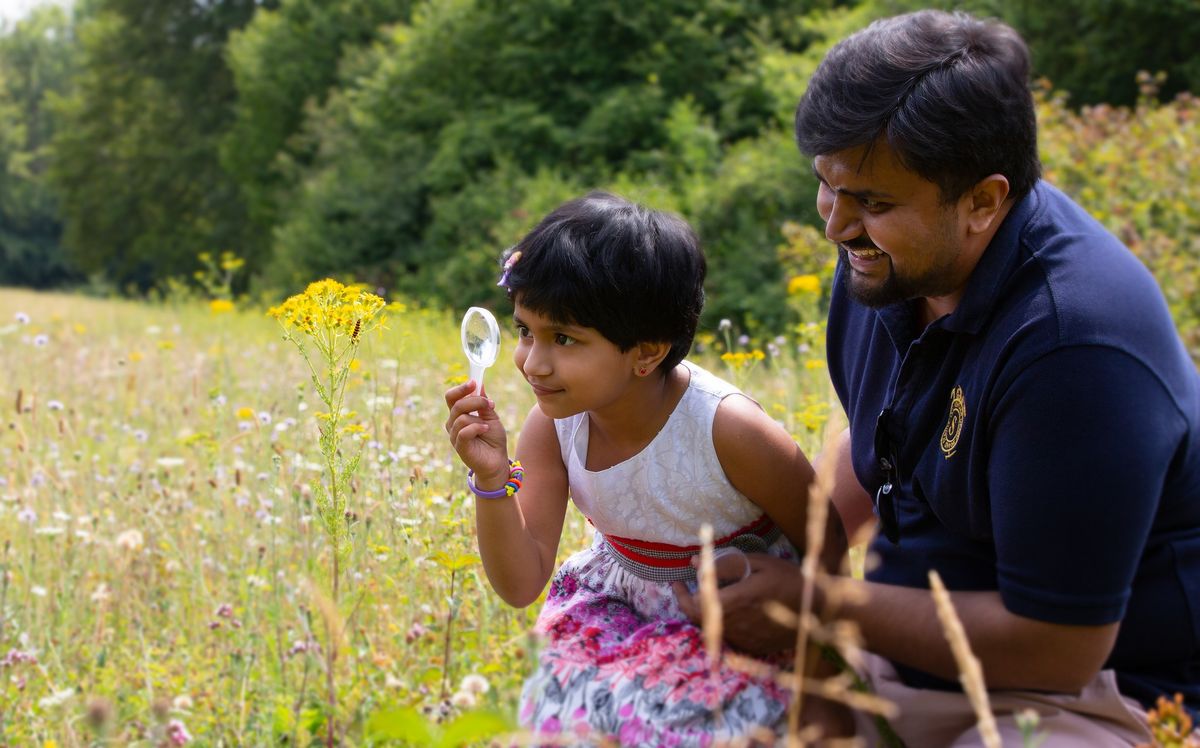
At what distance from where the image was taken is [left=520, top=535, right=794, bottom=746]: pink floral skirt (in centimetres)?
170

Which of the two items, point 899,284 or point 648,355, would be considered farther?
point 648,355

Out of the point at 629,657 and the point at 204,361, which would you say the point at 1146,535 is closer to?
the point at 629,657

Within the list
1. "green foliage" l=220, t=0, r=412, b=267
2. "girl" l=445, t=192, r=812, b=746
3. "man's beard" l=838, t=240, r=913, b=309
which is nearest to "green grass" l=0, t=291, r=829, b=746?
"girl" l=445, t=192, r=812, b=746

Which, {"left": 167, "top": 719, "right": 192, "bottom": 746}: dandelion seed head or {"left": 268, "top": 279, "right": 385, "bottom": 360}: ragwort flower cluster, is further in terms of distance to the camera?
{"left": 167, "top": 719, "right": 192, "bottom": 746}: dandelion seed head

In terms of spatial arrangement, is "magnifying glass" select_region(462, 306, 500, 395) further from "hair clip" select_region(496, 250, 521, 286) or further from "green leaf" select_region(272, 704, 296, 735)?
"green leaf" select_region(272, 704, 296, 735)

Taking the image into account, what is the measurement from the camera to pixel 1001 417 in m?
1.60

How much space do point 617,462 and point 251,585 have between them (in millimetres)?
1060

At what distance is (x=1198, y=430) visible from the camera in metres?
1.61

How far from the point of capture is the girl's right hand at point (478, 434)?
73.2 inches

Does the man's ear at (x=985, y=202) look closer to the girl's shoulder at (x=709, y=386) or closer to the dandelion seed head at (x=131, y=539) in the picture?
the girl's shoulder at (x=709, y=386)

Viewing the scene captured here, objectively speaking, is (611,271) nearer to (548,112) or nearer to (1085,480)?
(1085,480)

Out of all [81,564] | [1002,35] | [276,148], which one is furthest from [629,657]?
[276,148]

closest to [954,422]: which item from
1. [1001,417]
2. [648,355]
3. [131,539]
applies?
[1001,417]

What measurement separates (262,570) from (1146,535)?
2.06m
